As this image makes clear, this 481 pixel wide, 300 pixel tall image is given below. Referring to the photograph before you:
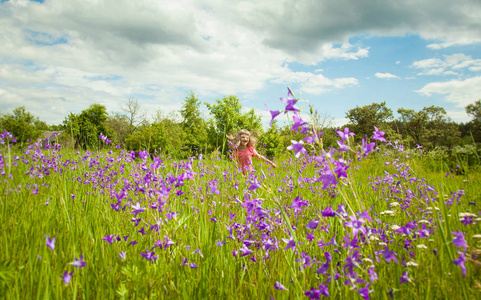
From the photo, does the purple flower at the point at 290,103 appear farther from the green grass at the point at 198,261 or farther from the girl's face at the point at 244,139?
the girl's face at the point at 244,139

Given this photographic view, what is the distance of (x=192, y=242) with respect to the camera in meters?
2.28

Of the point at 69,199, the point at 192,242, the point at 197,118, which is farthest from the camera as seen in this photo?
the point at 197,118

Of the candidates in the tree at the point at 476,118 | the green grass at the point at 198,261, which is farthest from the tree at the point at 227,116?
the tree at the point at 476,118

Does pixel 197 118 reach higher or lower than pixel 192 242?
higher

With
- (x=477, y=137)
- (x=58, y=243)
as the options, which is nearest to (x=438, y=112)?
(x=477, y=137)

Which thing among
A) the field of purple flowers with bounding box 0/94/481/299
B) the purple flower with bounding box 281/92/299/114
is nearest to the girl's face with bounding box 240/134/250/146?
the field of purple flowers with bounding box 0/94/481/299

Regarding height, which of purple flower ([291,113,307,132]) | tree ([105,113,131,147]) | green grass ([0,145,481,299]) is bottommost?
green grass ([0,145,481,299])

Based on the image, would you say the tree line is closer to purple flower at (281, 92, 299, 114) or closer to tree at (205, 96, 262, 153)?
tree at (205, 96, 262, 153)

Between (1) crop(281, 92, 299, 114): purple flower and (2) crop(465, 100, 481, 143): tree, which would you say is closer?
(1) crop(281, 92, 299, 114): purple flower

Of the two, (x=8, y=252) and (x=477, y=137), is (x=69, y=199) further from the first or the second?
(x=477, y=137)

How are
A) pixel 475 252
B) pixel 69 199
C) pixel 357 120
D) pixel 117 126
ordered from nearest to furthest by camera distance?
pixel 475 252
pixel 69 199
pixel 117 126
pixel 357 120

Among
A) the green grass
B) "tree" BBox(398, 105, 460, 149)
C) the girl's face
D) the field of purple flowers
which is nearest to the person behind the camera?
the field of purple flowers

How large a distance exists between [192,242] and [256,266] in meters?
0.59

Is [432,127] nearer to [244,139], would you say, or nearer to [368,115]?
[368,115]
